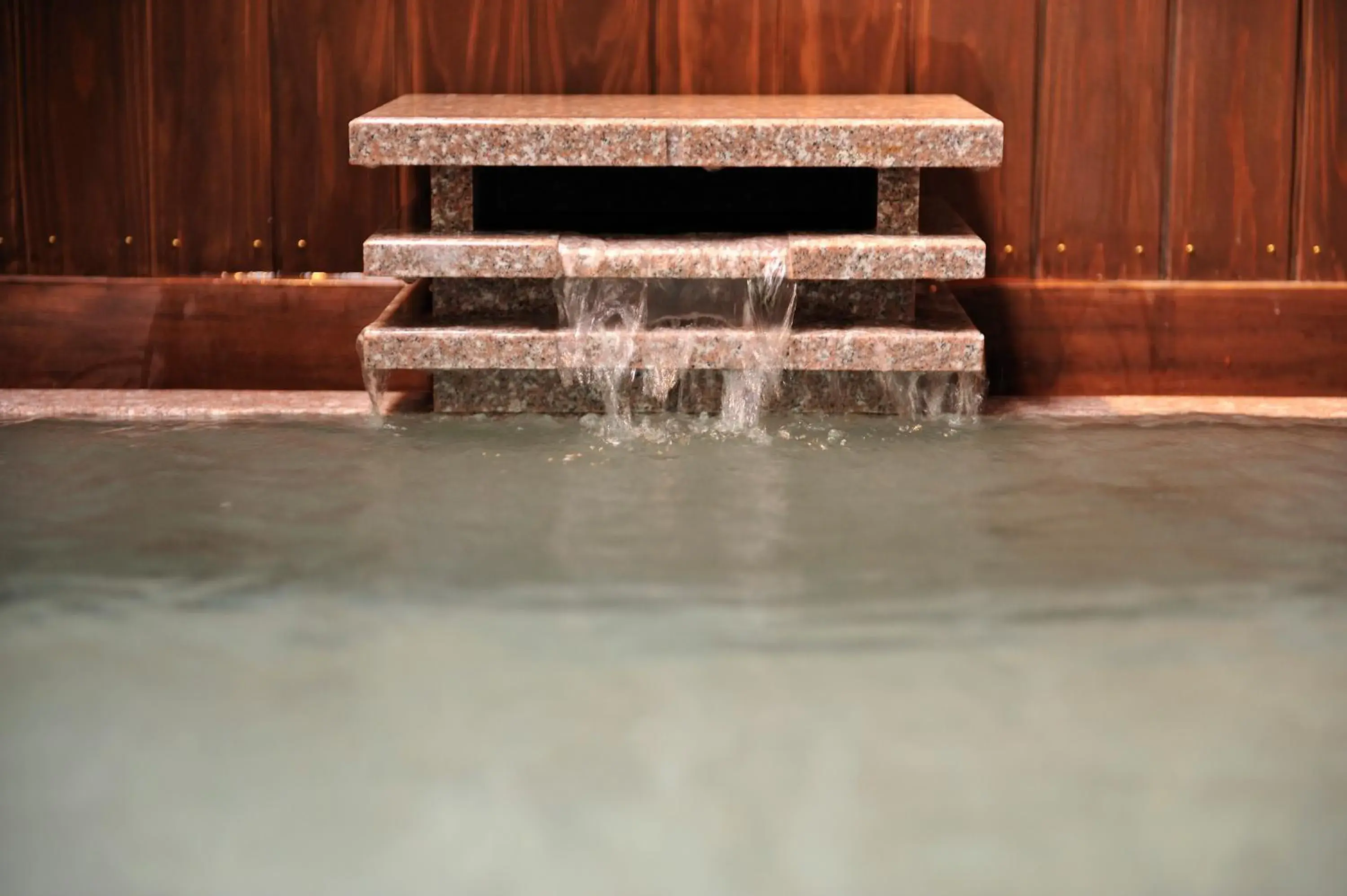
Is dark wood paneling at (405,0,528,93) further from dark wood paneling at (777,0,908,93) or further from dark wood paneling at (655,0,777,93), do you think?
dark wood paneling at (777,0,908,93)

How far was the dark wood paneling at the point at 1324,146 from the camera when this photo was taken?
3719mm

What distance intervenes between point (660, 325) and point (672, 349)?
0.33ft

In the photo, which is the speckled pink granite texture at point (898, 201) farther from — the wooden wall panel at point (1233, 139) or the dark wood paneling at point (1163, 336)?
the wooden wall panel at point (1233, 139)

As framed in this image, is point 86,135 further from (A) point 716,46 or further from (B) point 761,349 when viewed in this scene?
(B) point 761,349

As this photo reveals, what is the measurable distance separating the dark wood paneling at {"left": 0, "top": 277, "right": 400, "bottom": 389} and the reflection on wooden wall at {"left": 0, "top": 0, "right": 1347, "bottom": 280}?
8 cm

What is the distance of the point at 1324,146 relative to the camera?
3.76 metres

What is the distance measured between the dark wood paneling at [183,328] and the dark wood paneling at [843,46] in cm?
102

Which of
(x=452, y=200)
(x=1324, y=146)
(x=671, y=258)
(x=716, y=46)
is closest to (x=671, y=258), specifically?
(x=671, y=258)

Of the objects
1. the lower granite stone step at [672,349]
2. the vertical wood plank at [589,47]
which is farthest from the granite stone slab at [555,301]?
the vertical wood plank at [589,47]

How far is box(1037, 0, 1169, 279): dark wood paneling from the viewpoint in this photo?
373cm

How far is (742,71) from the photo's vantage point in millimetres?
3764

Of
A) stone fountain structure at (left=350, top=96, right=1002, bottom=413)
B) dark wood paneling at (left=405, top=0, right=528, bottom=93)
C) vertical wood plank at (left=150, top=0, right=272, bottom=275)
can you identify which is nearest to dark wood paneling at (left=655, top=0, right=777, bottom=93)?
stone fountain structure at (left=350, top=96, right=1002, bottom=413)

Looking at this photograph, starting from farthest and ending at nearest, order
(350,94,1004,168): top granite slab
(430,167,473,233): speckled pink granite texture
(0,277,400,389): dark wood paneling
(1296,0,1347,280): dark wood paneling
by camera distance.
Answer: (0,277,400,389): dark wood paneling → (1296,0,1347,280): dark wood paneling → (430,167,473,233): speckled pink granite texture → (350,94,1004,168): top granite slab

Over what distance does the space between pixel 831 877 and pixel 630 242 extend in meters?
2.00
